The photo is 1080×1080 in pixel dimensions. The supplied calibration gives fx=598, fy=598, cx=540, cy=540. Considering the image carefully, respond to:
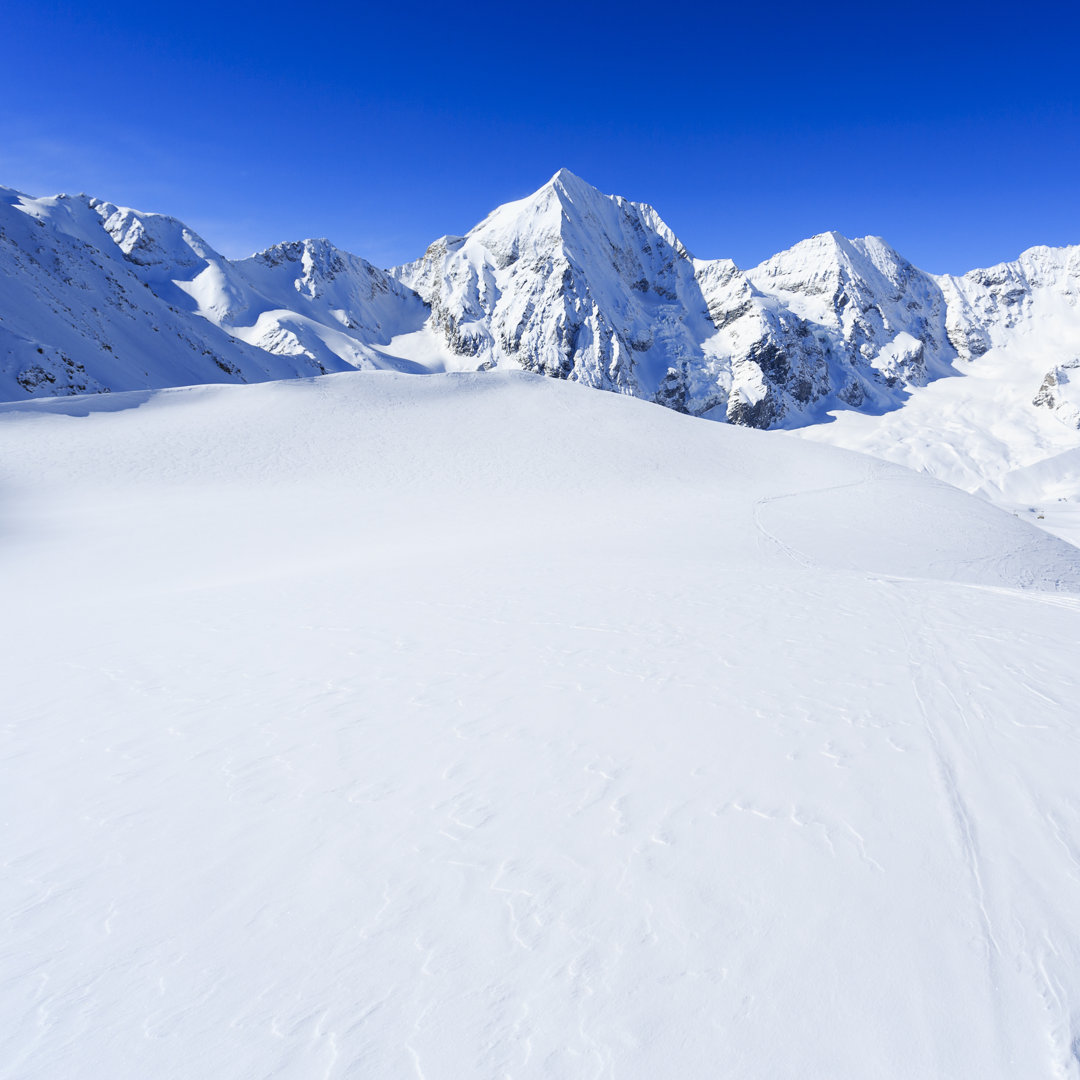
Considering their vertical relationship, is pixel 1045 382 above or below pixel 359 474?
above

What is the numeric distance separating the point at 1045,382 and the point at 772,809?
141238 millimetres

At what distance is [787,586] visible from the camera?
36.9ft

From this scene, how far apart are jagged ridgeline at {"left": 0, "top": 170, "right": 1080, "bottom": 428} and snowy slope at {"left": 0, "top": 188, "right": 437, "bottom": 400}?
0.46 m

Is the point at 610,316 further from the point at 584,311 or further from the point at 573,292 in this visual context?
the point at 573,292

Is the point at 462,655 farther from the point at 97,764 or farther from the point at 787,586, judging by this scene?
the point at 787,586

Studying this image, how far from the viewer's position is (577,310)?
111375mm

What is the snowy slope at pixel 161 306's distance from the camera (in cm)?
6094

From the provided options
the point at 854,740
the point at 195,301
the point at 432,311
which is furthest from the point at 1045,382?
the point at 195,301

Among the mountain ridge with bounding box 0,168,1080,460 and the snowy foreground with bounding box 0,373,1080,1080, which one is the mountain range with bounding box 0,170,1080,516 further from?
the snowy foreground with bounding box 0,373,1080,1080

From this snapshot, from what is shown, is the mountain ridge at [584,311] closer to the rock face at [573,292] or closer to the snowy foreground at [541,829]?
the rock face at [573,292]

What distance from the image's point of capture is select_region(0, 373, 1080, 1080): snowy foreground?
2.66m

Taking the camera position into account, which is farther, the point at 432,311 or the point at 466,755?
the point at 432,311

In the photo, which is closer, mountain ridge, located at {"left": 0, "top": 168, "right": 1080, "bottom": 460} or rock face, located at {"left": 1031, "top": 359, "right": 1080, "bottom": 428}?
rock face, located at {"left": 1031, "top": 359, "right": 1080, "bottom": 428}

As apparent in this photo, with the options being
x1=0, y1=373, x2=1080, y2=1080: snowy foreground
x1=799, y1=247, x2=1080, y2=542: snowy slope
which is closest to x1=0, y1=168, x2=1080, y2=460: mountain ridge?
x1=799, y1=247, x2=1080, y2=542: snowy slope
